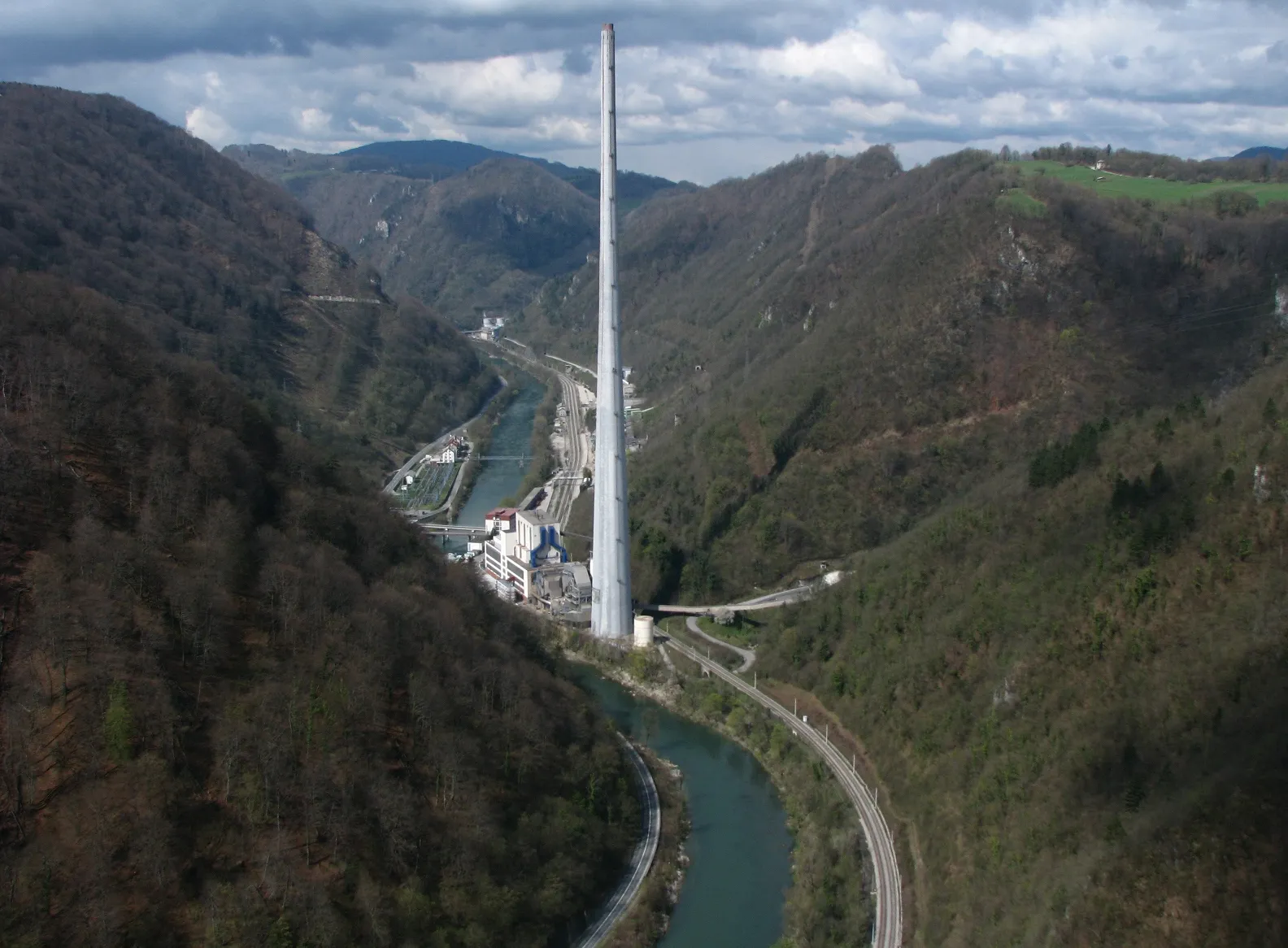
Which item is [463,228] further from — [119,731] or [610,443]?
[119,731]

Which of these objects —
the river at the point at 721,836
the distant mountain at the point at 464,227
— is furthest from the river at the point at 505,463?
the distant mountain at the point at 464,227

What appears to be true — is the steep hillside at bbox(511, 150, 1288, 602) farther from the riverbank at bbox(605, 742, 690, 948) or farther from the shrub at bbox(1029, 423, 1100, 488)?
the riverbank at bbox(605, 742, 690, 948)

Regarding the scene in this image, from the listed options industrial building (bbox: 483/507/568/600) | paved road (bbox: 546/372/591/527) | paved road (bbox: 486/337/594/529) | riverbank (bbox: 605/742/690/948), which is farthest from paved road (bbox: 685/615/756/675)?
paved road (bbox: 546/372/591/527)

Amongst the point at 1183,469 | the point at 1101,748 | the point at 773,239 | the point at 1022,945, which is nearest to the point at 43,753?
the point at 1022,945

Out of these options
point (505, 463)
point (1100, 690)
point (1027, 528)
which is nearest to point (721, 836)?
point (1100, 690)

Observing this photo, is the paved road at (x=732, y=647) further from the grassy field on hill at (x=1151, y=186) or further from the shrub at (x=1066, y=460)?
the grassy field on hill at (x=1151, y=186)

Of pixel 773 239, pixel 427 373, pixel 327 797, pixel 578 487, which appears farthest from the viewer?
pixel 773 239

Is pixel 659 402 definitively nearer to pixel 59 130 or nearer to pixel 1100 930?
pixel 59 130
